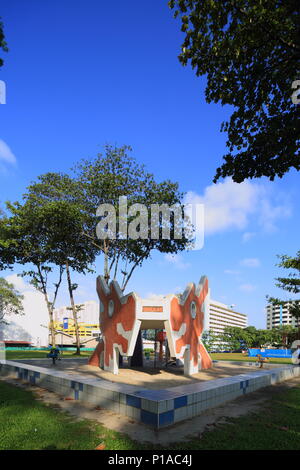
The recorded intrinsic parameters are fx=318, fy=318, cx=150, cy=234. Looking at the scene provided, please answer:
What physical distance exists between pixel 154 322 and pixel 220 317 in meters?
142

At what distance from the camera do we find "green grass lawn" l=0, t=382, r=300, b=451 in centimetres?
655

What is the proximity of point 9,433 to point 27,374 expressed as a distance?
851 centimetres

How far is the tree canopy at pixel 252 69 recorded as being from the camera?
363 inches

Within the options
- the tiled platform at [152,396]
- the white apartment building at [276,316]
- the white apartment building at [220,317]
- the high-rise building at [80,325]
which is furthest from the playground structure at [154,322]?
the white apartment building at [276,316]

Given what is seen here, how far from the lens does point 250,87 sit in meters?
10.7

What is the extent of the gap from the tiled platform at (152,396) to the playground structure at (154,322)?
3692mm

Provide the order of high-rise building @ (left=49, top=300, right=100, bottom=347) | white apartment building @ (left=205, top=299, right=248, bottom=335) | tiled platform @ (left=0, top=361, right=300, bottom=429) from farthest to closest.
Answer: white apartment building @ (left=205, top=299, right=248, bottom=335), high-rise building @ (left=49, top=300, right=100, bottom=347), tiled platform @ (left=0, top=361, right=300, bottom=429)

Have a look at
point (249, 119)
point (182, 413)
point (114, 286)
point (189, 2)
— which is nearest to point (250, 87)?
point (249, 119)

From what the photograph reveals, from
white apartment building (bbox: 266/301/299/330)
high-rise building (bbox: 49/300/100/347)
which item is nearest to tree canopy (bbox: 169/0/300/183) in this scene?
high-rise building (bbox: 49/300/100/347)

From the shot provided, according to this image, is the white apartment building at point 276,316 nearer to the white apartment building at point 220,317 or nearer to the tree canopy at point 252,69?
the white apartment building at point 220,317

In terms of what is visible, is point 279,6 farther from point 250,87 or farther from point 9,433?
point 9,433

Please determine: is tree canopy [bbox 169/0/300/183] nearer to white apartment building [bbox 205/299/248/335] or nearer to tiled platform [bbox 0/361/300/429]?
tiled platform [bbox 0/361/300/429]

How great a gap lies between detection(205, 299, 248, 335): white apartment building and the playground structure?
11662cm

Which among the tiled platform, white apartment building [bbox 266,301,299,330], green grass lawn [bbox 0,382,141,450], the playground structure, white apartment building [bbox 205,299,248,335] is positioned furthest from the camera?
white apartment building [bbox 266,301,299,330]
